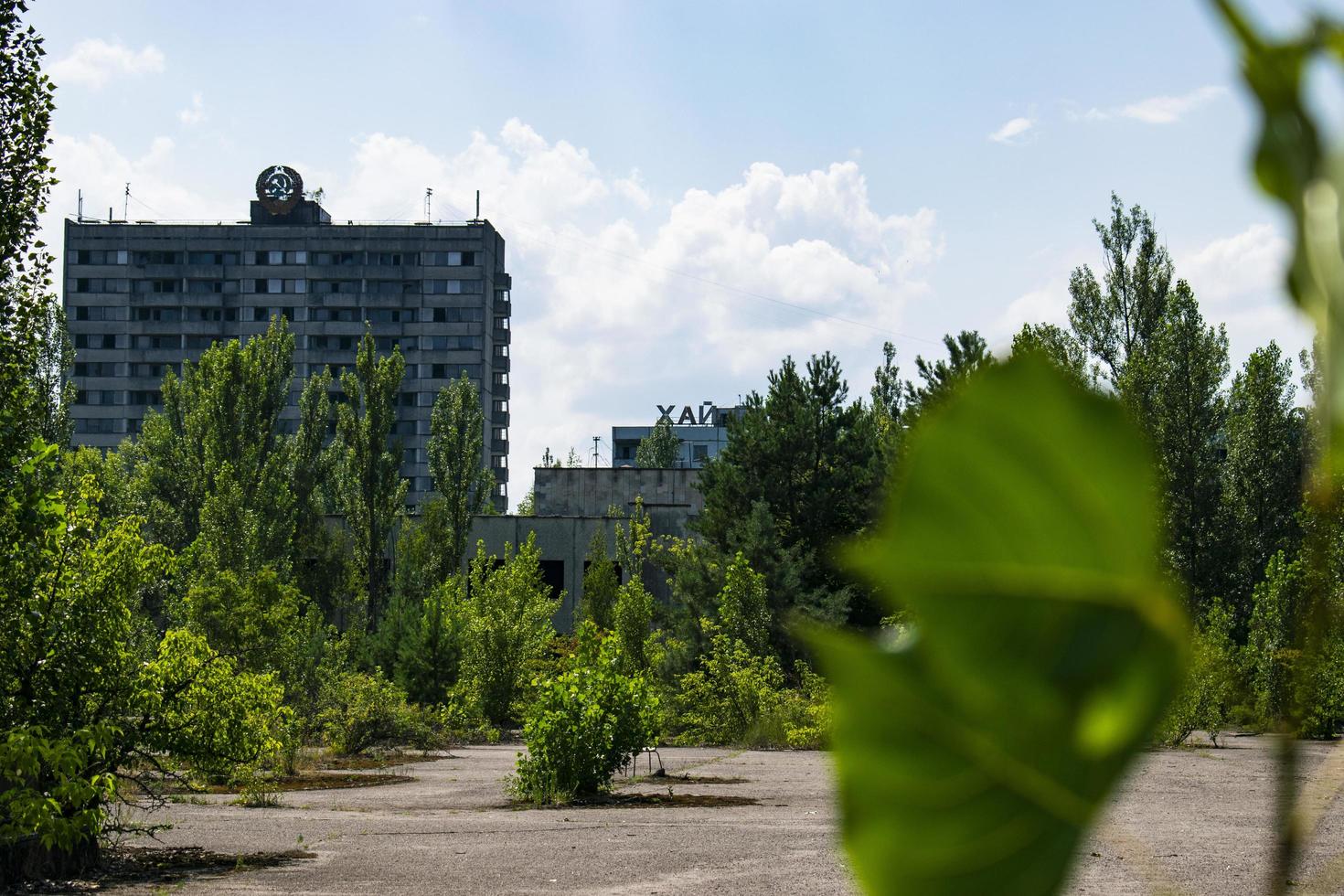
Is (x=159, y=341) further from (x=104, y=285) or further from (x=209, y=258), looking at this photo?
(x=209, y=258)

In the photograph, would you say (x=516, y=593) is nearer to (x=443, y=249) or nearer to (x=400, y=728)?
(x=400, y=728)

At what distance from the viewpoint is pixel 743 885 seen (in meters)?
8.06

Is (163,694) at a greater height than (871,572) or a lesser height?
lesser

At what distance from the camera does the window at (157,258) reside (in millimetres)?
68062

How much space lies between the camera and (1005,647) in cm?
17

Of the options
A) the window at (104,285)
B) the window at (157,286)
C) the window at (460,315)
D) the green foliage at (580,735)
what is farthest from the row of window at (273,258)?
the green foliage at (580,735)

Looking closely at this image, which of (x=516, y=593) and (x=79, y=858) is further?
(x=516, y=593)

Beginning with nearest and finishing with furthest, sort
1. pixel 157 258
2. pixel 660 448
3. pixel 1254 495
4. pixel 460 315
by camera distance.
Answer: pixel 1254 495
pixel 660 448
pixel 157 258
pixel 460 315

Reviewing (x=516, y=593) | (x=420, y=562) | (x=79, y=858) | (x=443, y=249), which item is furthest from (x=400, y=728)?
(x=443, y=249)

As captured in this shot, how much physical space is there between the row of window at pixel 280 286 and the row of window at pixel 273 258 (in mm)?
954

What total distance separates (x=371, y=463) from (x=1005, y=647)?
109ft

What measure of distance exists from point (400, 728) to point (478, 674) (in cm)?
325

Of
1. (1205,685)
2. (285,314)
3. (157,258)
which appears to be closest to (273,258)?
(285,314)

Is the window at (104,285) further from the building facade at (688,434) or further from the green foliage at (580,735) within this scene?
the green foliage at (580,735)
